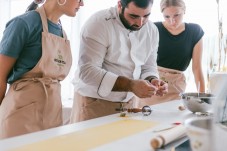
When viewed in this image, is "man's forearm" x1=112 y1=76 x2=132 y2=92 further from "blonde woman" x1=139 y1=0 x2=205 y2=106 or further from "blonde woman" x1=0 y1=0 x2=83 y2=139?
"blonde woman" x1=139 y1=0 x2=205 y2=106

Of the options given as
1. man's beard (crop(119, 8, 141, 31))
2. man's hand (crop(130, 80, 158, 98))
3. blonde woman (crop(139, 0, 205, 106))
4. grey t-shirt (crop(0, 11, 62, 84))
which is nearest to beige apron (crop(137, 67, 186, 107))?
blonde woman (crop(139, 0, 205, 106))

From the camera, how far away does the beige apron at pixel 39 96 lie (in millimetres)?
1370

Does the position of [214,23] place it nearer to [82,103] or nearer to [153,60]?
[153,60]

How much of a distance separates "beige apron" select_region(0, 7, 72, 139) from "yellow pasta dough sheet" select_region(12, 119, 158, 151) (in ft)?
1.61

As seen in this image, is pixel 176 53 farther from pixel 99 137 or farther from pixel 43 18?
pixel 99 137

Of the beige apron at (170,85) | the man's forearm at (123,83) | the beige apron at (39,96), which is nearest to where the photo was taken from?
the beige apron at (39,96)

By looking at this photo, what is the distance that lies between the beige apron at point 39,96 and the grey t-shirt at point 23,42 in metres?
0.03

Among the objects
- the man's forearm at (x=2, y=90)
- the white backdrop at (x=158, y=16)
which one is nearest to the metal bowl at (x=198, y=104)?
the man's forearm at (x=2, y=90)

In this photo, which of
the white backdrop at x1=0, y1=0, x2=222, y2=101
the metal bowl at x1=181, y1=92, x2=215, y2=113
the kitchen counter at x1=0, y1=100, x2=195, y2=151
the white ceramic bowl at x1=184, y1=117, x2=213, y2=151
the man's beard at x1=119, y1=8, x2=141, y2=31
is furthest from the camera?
the white backdrop at x1=0, y1=0, x2=222, y2=101

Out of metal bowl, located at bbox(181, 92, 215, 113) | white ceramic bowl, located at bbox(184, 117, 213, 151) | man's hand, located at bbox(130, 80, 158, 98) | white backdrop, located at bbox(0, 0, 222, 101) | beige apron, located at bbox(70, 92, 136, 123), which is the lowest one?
beige apron, located at bbox(70, 92, 136, 123)

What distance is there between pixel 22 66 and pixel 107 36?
51 centimetres

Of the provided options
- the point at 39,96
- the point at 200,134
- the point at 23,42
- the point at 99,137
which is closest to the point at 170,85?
the point at 39,96

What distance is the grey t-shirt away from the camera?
1.37 meters

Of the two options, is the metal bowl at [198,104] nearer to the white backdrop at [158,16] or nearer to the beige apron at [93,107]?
the beige apron at [93,107]
